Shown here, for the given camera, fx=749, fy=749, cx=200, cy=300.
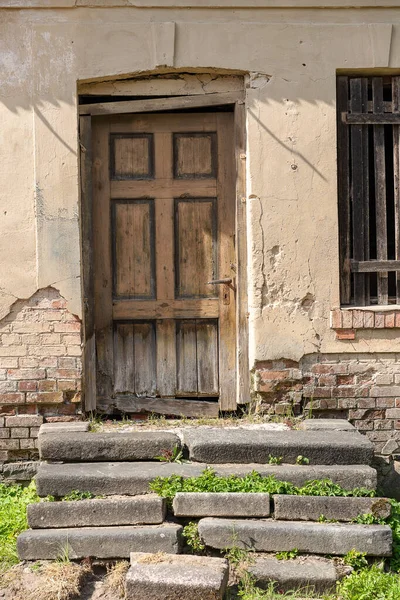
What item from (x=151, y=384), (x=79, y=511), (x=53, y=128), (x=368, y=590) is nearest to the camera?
(x=368, y=590)

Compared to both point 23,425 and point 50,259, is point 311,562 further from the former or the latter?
point 50,259

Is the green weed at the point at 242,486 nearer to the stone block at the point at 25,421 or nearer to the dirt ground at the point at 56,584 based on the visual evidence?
the dirt ground at the point at 56,584

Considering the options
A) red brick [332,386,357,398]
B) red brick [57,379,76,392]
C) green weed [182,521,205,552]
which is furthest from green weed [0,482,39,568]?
red brick [332,386,357,398]

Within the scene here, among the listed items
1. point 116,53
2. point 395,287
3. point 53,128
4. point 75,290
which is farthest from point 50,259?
point 395,287

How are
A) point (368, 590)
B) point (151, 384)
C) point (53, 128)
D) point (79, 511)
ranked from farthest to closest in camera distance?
point (151, 384), point (53, 128), point (79, 511), point (368, 590)

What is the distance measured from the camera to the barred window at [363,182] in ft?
19.1

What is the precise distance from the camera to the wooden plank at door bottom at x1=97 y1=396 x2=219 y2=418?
19.5 ft

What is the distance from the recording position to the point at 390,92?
5.99m

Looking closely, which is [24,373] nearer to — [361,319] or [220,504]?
[220,504]

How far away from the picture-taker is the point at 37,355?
5.65 metres

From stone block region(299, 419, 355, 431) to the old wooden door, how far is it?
0.75 meters

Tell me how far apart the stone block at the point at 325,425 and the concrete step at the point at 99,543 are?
142cm

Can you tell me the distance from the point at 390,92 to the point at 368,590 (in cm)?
381

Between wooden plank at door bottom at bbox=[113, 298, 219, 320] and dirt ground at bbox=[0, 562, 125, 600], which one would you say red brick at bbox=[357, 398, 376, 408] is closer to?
wooden plank at door bottom at bbox=[113, 298, 219, 320]
